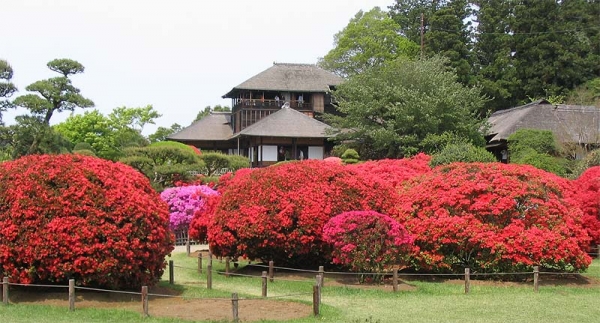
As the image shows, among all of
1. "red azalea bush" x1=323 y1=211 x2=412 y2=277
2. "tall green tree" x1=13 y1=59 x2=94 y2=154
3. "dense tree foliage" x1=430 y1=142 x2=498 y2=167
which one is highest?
"tall green tree" x1=13 y1=59 x2=94 y2=154

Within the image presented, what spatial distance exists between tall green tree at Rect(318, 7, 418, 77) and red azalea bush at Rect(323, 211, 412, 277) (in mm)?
45113

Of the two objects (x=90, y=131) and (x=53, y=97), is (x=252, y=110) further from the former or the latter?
(x=53, y=97)

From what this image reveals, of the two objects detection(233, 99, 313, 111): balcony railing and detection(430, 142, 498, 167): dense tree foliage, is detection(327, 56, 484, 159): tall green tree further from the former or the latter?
detection(233, 99, 313, 111): balcony railing

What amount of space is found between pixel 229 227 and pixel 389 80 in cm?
2509

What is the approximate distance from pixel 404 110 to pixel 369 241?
72.0 ft

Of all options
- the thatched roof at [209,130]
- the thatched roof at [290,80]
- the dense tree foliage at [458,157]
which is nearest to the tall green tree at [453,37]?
the thatched roof at [290,80]

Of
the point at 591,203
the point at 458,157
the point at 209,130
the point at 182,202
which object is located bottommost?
the point at 591,203

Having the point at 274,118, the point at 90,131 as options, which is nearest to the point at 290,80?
the point at 274,118

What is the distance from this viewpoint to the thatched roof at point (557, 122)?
38250 mm

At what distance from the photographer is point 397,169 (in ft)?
73.5

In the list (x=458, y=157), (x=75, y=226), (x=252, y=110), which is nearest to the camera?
(x=75, y=226)

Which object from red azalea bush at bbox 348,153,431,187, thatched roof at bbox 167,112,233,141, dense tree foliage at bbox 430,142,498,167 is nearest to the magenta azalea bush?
red azalea bush at bbox 348,153,431,187

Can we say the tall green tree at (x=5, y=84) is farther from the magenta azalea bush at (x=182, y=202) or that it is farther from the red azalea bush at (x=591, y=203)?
the red azalea bush at (x=591, y=203)

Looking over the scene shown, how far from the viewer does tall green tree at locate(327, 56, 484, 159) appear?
36.4 meters
